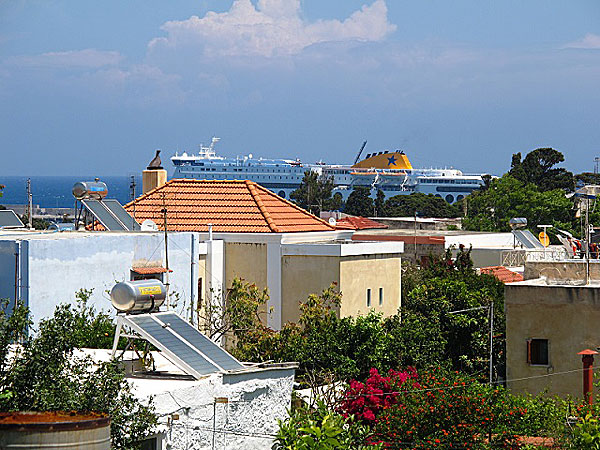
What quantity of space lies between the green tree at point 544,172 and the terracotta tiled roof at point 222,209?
260 feet

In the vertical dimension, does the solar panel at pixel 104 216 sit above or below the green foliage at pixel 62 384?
above

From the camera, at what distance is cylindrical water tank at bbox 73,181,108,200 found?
24281 mm

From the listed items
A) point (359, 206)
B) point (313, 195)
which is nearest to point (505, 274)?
point (359, 206)

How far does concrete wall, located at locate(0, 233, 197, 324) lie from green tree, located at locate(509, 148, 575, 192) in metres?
86.6

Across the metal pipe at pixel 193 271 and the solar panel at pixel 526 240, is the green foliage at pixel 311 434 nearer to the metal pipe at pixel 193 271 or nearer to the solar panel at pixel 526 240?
the metal pipe at pixel 193 271

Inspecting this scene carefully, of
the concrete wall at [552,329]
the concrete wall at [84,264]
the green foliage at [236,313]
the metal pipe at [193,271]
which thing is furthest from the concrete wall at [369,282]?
the concrete wall at [552,329]

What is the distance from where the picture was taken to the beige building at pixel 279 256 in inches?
1017

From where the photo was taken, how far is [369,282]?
26828 millimetres

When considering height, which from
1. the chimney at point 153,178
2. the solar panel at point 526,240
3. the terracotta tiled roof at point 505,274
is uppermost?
the chimney at point 153,178

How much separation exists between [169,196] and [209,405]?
1753 cm

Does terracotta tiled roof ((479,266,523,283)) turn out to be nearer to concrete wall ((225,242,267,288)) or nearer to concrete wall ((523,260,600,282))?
concrete wall ((523,260,600,282))

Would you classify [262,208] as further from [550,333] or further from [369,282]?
[550,333]

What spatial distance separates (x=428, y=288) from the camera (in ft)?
89.5

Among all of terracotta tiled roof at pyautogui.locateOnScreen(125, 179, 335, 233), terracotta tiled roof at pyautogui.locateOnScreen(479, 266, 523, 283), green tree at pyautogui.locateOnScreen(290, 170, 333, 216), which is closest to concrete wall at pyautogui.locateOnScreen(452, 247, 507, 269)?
→ terracotta tiled roof at pyautogui.locateOnScreen(479, 266, 523, 283)
